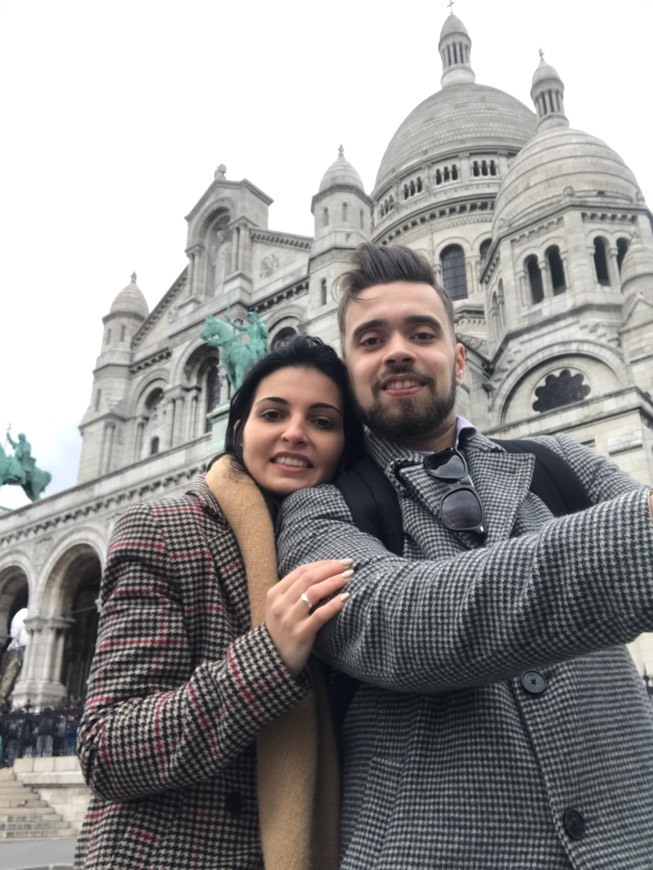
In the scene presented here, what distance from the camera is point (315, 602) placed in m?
1.50

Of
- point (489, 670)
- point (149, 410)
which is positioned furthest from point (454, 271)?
point (489, 670)

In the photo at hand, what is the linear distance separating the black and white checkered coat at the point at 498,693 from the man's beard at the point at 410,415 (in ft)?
1.01

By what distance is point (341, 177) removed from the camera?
24.6 metres

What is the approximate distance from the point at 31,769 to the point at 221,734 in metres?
13.8

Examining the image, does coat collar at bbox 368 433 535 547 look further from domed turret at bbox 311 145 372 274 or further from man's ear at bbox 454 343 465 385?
domed turret at bbox 311 145 372 274

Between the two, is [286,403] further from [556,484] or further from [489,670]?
[489,670]

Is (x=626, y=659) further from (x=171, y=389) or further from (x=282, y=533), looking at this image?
(x=171, y=389)

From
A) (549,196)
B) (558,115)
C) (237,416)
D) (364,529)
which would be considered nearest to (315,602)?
(364,529)

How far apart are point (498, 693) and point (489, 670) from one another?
0.21 m

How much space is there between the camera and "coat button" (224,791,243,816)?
5.49 feet

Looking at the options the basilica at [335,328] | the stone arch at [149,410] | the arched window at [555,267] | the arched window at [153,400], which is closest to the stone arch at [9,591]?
the basilica at [335,328]

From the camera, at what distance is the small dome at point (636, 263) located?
63.2ft

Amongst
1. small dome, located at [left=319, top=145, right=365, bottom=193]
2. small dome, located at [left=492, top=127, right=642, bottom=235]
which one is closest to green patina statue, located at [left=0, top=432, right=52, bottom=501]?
small dome, located at [left=319, top=145, right=365, bottom=193]

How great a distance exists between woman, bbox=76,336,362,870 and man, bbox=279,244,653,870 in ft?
0.30
